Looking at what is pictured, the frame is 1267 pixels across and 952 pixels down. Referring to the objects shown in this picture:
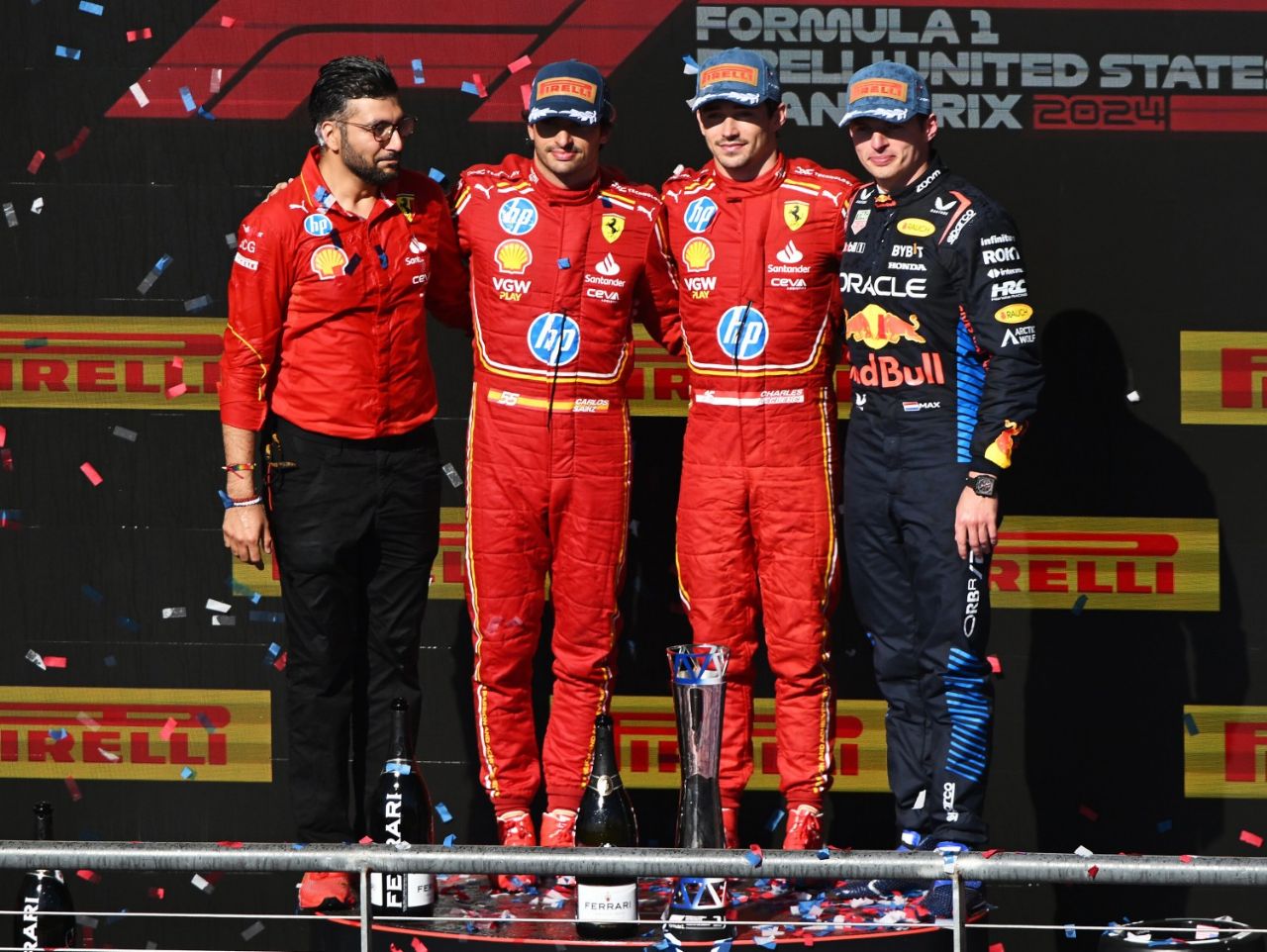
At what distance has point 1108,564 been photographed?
471cm

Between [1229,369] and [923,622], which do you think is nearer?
[923,622]

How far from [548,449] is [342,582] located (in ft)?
1.69

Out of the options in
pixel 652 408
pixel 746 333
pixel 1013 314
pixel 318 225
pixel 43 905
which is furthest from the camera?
pixel 652 408

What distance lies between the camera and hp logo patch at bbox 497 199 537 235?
167 inches

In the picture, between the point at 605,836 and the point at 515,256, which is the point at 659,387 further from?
the point at 605,836

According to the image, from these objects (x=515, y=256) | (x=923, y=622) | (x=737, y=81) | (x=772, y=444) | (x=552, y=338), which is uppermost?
(x=737, y=81)

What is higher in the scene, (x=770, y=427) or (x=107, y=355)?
(x=107, y=355)

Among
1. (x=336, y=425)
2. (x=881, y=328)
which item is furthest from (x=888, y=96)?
(x=336, y=425)

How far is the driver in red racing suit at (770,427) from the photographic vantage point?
4.18m

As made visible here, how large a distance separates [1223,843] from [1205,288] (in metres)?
1.33

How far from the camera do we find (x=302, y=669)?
13.6 feet

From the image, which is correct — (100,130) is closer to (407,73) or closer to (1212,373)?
(407,73)

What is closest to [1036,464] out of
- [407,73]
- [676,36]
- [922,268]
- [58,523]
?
[922,268]

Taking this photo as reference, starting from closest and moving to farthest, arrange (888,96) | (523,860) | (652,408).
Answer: (523,860) → (888,96) → (652,408)
